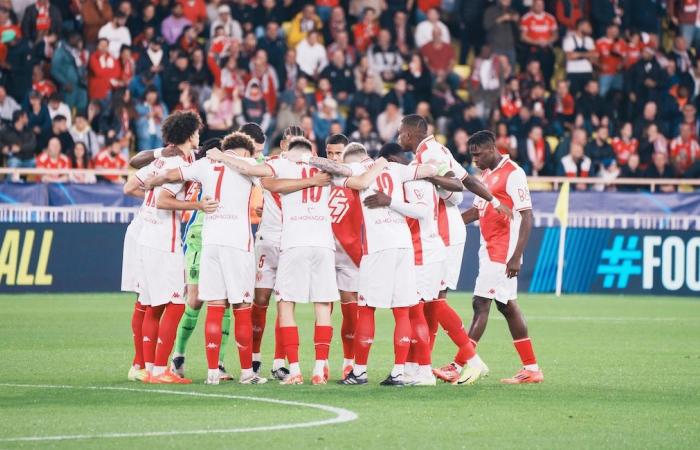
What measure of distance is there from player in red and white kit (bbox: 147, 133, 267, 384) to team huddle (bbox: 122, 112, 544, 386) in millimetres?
11

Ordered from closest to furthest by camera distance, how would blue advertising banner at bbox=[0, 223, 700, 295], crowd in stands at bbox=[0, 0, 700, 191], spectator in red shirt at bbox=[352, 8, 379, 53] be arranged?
blue advertising banner at bbox=[0, 223, 700, 295] → crowd in stands at bbox=[0, 0, 700, 191] → spectator in red shirt at bbox=[352, 8, 379, 53]

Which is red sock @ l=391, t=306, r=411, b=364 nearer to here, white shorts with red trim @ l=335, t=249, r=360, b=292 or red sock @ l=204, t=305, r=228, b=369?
white shorts with red trim @ l=335, t=249, r=360, b=292

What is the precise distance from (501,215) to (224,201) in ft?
8.42

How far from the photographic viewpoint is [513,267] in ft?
41.5

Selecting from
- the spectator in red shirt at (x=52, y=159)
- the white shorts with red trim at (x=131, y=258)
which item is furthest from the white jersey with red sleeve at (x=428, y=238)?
the spectator in red shirt at (x=52, y=159)

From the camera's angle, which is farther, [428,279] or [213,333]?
[428,279]

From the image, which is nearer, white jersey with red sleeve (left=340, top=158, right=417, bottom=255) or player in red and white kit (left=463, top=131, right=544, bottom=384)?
white jersey with red sleeve (left=340, top=158, right=417, bottom=255)

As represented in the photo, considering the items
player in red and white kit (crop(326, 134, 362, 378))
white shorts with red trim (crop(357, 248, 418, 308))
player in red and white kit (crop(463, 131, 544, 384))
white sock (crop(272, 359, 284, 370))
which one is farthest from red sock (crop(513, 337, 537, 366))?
white sock (crop(272, 359, 284, 370))

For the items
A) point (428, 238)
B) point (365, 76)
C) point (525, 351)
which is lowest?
point (525, 351)

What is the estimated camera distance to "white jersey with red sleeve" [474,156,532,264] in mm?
13062

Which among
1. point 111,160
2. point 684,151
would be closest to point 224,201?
point 111,160

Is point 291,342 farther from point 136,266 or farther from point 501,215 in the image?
point 501,215

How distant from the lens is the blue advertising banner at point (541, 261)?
23.7m

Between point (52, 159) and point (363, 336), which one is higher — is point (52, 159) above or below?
above
